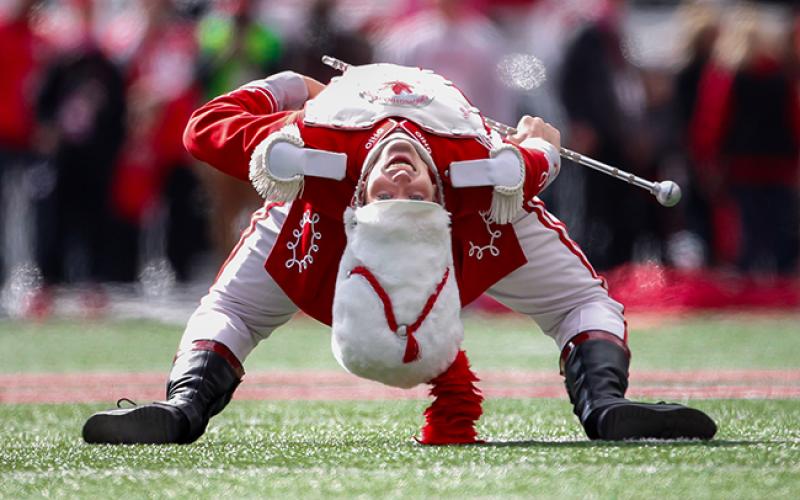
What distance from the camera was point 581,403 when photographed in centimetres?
444

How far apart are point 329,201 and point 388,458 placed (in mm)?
708

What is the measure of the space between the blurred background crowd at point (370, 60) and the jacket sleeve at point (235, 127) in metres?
5.42

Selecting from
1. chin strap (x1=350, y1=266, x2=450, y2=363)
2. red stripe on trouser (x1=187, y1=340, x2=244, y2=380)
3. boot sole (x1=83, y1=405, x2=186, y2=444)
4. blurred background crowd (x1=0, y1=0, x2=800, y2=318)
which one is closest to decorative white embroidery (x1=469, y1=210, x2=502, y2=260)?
chin strap (x1=350, y1=266, x2=450, y2=363)

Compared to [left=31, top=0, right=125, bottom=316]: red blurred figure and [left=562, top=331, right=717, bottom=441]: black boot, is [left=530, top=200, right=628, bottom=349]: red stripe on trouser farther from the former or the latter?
[left=31, top=0, right=125, bottom=316]: red blurred figure

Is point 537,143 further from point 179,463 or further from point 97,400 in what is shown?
point 97,400

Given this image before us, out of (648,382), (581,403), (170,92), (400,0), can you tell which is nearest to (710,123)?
(400,0)

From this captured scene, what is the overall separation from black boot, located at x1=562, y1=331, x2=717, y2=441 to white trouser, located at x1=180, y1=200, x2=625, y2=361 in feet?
0.23

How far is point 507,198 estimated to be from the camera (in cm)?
433

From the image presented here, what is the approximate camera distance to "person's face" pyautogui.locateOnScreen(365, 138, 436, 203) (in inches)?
165

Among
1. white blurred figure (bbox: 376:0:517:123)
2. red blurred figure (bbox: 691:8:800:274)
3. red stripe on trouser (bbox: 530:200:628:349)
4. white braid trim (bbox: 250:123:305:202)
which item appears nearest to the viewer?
white braid trim (bbox: 250:123:305:202)

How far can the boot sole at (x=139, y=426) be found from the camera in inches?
170

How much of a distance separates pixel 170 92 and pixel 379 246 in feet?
23.2

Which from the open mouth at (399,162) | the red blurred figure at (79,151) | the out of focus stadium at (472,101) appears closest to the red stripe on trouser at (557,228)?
the open mouth at (399,162)

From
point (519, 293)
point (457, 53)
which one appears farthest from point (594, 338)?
point (457, 53)
